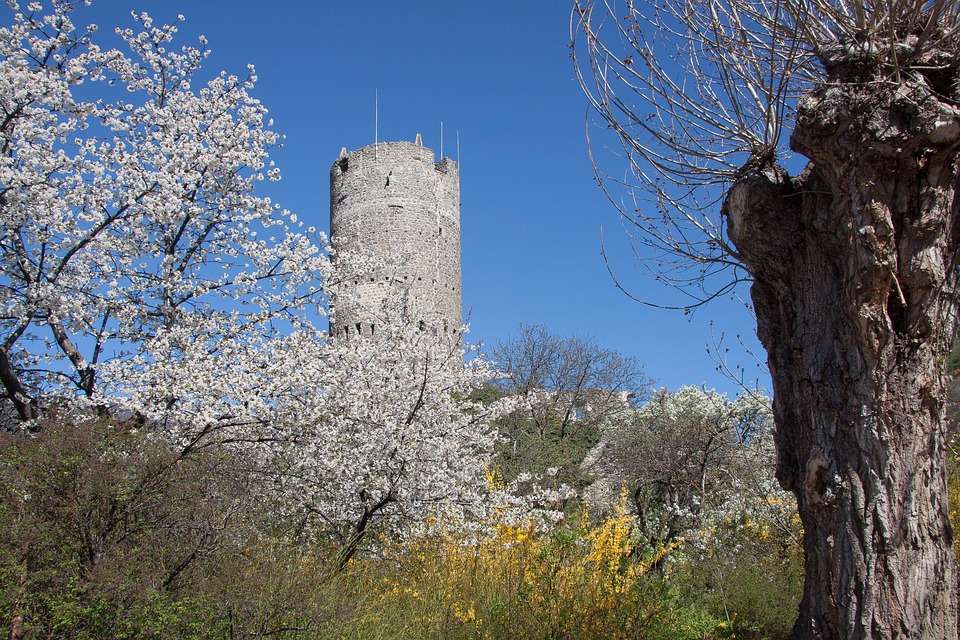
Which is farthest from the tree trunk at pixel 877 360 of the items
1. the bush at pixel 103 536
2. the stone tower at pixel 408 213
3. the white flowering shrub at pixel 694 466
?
the stone tower at pixel 408 213

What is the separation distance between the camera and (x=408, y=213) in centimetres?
2038

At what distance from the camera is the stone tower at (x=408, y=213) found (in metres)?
20.0

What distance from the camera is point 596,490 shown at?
20.5 metres

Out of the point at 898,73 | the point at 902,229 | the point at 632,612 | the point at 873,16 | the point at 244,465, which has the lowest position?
the point at 632,612

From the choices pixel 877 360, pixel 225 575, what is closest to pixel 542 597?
pixel 225 575

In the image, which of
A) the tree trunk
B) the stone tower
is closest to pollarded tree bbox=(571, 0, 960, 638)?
the tree trunk

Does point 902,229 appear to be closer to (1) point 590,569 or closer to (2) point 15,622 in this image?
(1) point 590,569

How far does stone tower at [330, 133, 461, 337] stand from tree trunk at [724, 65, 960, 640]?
15591mm

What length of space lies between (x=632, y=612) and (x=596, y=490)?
1553 cm

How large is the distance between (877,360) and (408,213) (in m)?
17.1

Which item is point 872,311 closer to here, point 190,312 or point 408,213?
point 190,312

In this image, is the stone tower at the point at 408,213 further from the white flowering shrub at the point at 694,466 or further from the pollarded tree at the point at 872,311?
the pollarded tree at the point at 872,311

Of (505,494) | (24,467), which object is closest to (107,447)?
(24,467)

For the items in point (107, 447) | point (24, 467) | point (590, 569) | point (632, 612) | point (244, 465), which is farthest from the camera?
point (244, 465)
